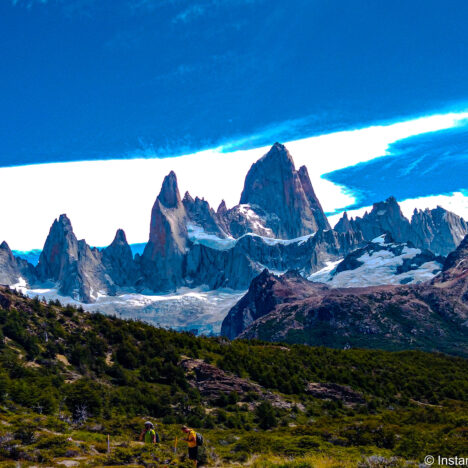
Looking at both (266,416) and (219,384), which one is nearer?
(266,416)

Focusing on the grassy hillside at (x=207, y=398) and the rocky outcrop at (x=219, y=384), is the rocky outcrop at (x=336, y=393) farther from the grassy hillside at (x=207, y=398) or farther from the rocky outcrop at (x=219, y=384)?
the rocky outcrop at (x=219, y=384)

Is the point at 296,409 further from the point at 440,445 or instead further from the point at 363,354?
the point at 363,354

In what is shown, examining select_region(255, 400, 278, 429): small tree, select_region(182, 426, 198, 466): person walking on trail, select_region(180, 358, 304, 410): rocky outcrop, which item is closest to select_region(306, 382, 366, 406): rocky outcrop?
select_region(180, 358, 304, 410): rocky outcrop

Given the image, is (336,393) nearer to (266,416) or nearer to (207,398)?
(207,398)

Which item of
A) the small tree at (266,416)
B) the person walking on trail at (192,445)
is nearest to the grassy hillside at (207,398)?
the small tree at (266,416)

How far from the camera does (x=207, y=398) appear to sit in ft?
237

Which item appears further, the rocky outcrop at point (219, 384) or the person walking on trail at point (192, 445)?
the rocky outcrop at point (219, 384)

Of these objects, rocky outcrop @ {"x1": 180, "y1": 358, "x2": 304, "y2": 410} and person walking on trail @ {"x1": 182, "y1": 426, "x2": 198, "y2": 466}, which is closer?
person walking on trail @ {"x1": 182, "y1": 426, "x2": 198, "y2": 466}

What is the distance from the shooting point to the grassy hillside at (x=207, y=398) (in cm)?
3741

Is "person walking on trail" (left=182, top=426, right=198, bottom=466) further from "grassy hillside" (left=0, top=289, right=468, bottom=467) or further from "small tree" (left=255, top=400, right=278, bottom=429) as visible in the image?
"small tree" (left=255, top=400, right=278, bottom=429)

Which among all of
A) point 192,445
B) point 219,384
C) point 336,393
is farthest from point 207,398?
point 192,445

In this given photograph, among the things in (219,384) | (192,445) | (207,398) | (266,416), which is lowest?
(266,416)

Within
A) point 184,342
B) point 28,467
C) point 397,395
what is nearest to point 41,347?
point 184,342

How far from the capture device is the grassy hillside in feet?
123
